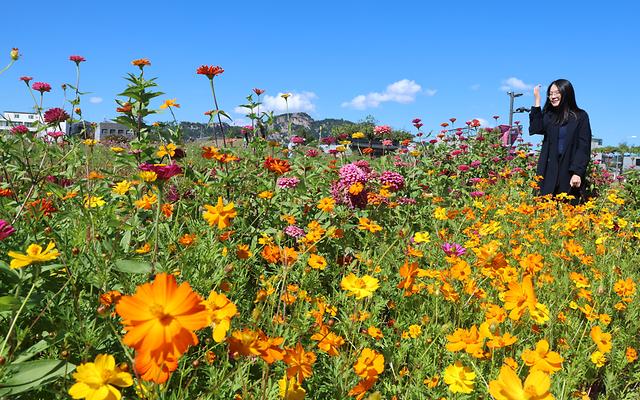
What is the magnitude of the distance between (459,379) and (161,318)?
2.86ft

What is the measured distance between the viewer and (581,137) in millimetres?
5219

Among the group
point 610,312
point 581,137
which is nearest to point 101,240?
point 610,312

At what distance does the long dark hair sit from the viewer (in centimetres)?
521

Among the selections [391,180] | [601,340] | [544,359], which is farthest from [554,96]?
[544,359]

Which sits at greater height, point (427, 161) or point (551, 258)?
point (427, 161)

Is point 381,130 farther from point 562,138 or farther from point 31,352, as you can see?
point 31,352

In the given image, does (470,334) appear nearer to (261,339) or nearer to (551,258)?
(261,339)

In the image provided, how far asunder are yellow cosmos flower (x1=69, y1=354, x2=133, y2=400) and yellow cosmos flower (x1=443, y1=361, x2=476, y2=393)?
0.80 metres

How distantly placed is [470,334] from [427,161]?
112 inches

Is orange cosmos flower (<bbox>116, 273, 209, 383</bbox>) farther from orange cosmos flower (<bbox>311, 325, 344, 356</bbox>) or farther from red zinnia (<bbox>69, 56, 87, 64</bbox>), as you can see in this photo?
red zinnia (<bbox>69, 56, 87, 64</bbox>)

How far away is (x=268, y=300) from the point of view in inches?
59.8

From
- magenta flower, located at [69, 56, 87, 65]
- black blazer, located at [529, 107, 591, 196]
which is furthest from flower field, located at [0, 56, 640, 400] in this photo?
black blazer, located at [529, 107, 591, 196]

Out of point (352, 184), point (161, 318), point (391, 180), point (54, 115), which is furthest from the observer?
point (391, 180)

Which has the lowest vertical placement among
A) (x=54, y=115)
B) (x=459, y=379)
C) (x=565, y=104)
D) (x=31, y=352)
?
(x=459, y=379)
